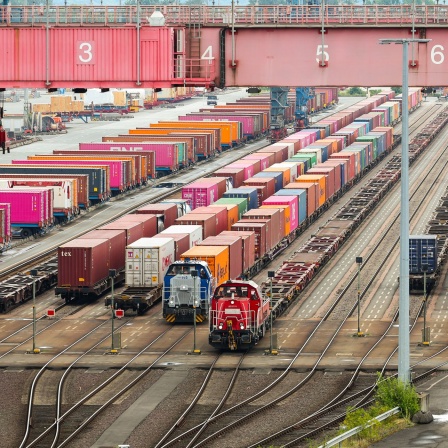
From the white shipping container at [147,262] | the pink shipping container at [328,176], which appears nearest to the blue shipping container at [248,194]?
the pink shipping container at [328,176]

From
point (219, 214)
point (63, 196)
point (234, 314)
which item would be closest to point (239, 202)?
→ point (219, 214)

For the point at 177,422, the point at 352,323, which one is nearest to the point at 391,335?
the point at 352,323

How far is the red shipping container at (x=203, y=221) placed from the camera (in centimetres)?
9969

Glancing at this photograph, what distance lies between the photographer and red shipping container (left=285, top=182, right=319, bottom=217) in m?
123

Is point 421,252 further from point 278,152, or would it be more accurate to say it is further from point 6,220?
point 278,152

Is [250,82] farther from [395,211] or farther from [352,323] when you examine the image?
[395,211]

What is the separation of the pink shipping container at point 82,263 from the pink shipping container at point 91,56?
21905mm

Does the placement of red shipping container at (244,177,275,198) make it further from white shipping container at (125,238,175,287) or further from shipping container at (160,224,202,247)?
white shipping container at (125,238,175,287)

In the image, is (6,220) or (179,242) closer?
(179,242)

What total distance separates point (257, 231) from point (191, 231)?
6470 millimetres

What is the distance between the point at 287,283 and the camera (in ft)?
302

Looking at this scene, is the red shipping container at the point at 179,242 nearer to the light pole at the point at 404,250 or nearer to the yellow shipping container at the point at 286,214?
the yellow shipping container at the point at 286,214

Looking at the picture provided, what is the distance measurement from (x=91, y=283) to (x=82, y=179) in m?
40.7

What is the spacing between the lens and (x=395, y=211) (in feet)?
444
